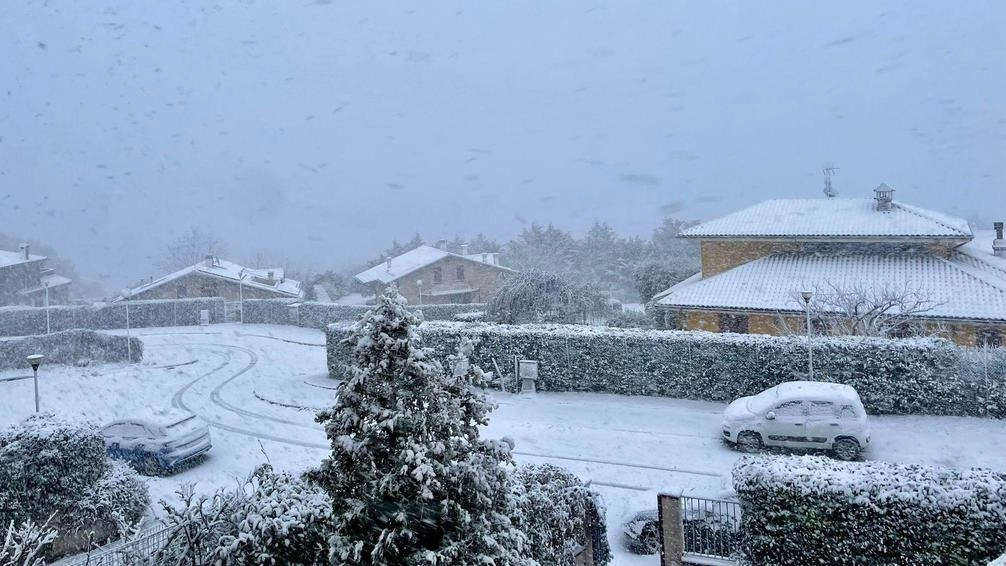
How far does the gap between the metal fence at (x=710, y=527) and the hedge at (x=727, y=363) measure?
29.8 ft

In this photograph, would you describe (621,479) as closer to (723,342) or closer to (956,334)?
(723,342)

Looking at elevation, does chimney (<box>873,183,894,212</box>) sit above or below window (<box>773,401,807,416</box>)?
above

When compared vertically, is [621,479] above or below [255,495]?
below

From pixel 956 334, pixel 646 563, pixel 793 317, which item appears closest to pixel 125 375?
pixel 646 563

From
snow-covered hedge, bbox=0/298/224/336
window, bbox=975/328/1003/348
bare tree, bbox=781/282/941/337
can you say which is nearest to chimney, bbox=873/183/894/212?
bare tree, bbox=781/282/941/337

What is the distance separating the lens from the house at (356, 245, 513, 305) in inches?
1881

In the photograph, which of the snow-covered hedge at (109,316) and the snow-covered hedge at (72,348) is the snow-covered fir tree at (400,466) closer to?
the snow-covered hedge at (72,348)

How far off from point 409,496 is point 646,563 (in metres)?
4.83

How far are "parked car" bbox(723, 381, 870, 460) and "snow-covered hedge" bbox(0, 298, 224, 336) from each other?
38439 millimetres

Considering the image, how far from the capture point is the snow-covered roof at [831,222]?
2392 centimetres

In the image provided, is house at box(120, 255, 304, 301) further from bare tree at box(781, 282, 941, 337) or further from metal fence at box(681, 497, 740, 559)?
metal fence at box(681, 497, 740, 559)

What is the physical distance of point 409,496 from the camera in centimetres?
518

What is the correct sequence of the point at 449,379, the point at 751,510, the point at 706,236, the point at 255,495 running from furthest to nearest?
1. the point at 706,236
2. the point at 751,510
3. the point at 255,495
4. the point at 449,379

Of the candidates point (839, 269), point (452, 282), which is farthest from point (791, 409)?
point (452, 282)
